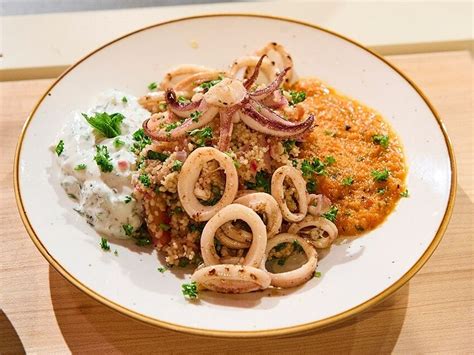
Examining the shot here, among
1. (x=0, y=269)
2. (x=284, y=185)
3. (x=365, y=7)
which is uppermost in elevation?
(x=365, y=7)

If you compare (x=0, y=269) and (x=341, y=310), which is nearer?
(x=341, y=310)

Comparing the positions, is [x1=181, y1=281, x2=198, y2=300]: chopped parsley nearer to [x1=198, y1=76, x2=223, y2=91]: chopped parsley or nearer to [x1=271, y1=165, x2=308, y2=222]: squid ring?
[x1=271, y1=165, x2=308, y2=222]: squid ring

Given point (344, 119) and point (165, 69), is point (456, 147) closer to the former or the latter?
point (344, 119)

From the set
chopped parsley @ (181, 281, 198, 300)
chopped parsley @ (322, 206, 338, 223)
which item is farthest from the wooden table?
chopped parsley @ (322, 206, 338, 223)

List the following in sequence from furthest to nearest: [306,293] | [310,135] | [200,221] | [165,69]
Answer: [165,69] < [310,135] < [200,221] < [306,293]

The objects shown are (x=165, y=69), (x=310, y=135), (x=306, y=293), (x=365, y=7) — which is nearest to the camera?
(x=306, y=293)

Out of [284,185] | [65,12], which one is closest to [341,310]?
[284,185]

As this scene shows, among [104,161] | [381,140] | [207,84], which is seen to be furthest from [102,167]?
[381,140]
